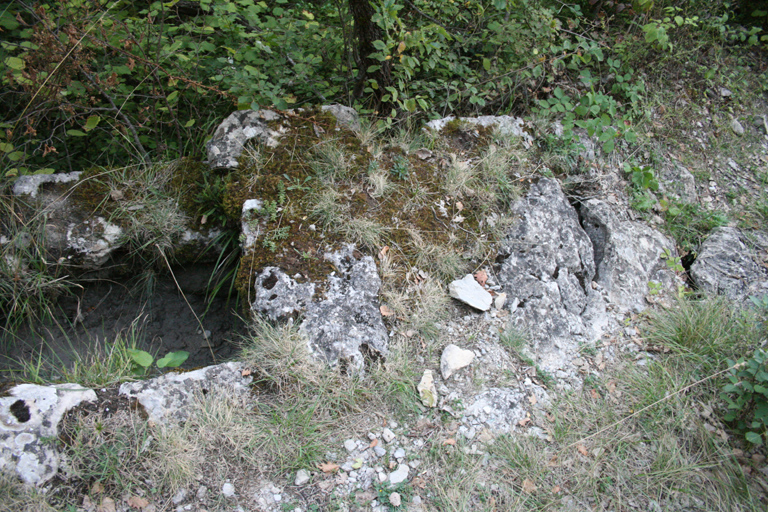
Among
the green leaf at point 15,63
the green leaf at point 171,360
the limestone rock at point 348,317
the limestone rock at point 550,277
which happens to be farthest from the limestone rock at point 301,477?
the green leaf at point 15,63

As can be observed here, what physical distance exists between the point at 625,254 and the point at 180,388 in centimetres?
311

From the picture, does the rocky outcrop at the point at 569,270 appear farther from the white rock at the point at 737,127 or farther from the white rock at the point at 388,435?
the white rock at the point at 737,127

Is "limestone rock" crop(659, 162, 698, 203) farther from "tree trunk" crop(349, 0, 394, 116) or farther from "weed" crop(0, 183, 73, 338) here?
"weed" crop(0, 183, 73, 338)

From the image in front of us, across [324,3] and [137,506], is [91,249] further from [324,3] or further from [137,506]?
[324,3]

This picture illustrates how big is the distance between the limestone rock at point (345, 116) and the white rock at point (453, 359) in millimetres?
1752

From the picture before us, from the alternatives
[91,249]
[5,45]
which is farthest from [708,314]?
[5,45]

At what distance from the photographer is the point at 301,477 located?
6.64 feet

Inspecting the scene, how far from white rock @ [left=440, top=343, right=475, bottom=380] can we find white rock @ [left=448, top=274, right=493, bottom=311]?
34cm

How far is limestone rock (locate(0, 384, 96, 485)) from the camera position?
1.82 meters

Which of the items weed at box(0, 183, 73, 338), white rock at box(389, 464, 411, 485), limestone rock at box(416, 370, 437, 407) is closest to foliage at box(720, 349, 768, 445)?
limestone rock at box(416, 370, 437, 407)

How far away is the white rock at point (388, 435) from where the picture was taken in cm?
220

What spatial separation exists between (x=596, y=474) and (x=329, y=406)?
4.44ft

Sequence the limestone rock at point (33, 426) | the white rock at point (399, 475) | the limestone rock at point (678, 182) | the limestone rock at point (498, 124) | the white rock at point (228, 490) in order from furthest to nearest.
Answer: the limestone rock at point (678, 182) → the limestone rock at point (498, 124) → the white rock at point (399, 475) → the white rock at point (228, 490) → the limestone rock at point (33, 426)

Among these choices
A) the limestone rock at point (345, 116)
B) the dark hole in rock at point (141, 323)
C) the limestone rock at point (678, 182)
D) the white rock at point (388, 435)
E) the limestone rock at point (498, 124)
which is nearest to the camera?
the white rock at point (388, 435)
